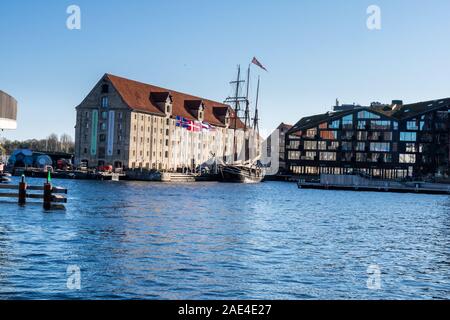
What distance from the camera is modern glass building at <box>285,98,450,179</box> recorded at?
15600cm

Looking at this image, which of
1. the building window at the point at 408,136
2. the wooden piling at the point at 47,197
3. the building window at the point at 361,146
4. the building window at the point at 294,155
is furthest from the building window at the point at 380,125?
the wooden piling at the point at 47,197

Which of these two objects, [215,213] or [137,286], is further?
[215,213]

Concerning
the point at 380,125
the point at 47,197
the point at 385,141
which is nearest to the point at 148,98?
the point at 380,125

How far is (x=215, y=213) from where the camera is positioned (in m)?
53.1

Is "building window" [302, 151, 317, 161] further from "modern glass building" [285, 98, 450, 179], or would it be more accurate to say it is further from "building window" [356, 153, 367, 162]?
"building window" [356, 153, 367, 162]

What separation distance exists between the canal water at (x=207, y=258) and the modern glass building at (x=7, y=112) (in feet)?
16.1

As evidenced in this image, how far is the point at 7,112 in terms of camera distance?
21109mm

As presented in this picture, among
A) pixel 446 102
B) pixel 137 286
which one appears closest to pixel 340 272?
pixel 137 286

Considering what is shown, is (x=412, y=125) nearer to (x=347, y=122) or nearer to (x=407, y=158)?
(x=407, y=158)

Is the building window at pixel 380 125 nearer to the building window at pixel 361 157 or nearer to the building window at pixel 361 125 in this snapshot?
the building window at pixel 361 125

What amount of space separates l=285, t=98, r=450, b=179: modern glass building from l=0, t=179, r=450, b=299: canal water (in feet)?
378

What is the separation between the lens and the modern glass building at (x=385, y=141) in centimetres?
15600
